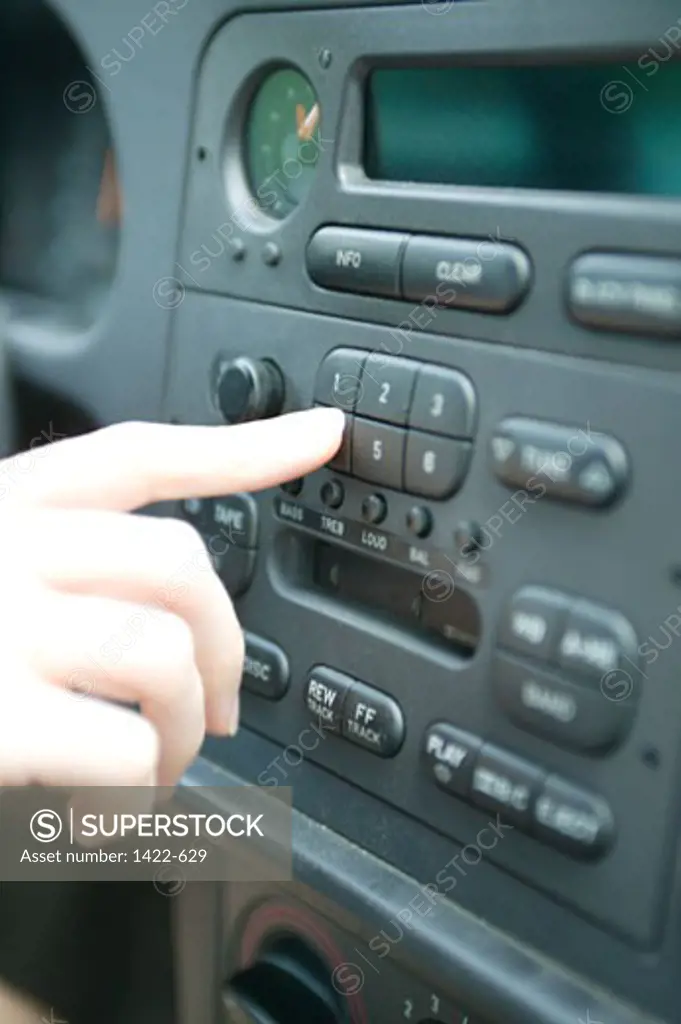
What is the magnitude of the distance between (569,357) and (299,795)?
263 mm

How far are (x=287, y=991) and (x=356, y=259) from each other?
357 mm

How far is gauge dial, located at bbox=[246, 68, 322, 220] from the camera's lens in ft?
1.77

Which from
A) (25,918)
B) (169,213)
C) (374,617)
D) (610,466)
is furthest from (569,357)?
(25,918)

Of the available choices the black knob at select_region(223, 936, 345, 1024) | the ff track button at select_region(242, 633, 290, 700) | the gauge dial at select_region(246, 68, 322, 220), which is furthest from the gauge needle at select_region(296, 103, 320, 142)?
the black knob at select_region(223, 936, 345, 1024)

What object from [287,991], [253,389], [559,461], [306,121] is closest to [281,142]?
[306,121]

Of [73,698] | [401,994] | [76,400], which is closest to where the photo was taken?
[73,698]

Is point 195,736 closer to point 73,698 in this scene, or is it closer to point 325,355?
point 73,698

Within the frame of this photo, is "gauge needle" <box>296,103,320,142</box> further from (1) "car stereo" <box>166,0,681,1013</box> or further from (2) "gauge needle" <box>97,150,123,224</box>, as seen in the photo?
(2) "gauge needle" <box>97,150,123,224</box>

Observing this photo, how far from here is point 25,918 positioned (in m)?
0.60

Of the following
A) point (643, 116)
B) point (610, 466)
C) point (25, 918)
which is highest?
point (643, 116)

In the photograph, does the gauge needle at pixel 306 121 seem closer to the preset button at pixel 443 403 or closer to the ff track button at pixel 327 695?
the preset button at pixel 443 403

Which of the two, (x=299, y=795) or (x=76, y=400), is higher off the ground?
(x=76, y=400)

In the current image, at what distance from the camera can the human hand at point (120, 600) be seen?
14.8 inches

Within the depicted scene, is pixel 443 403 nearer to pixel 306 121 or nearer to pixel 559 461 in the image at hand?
pixel 559 461
